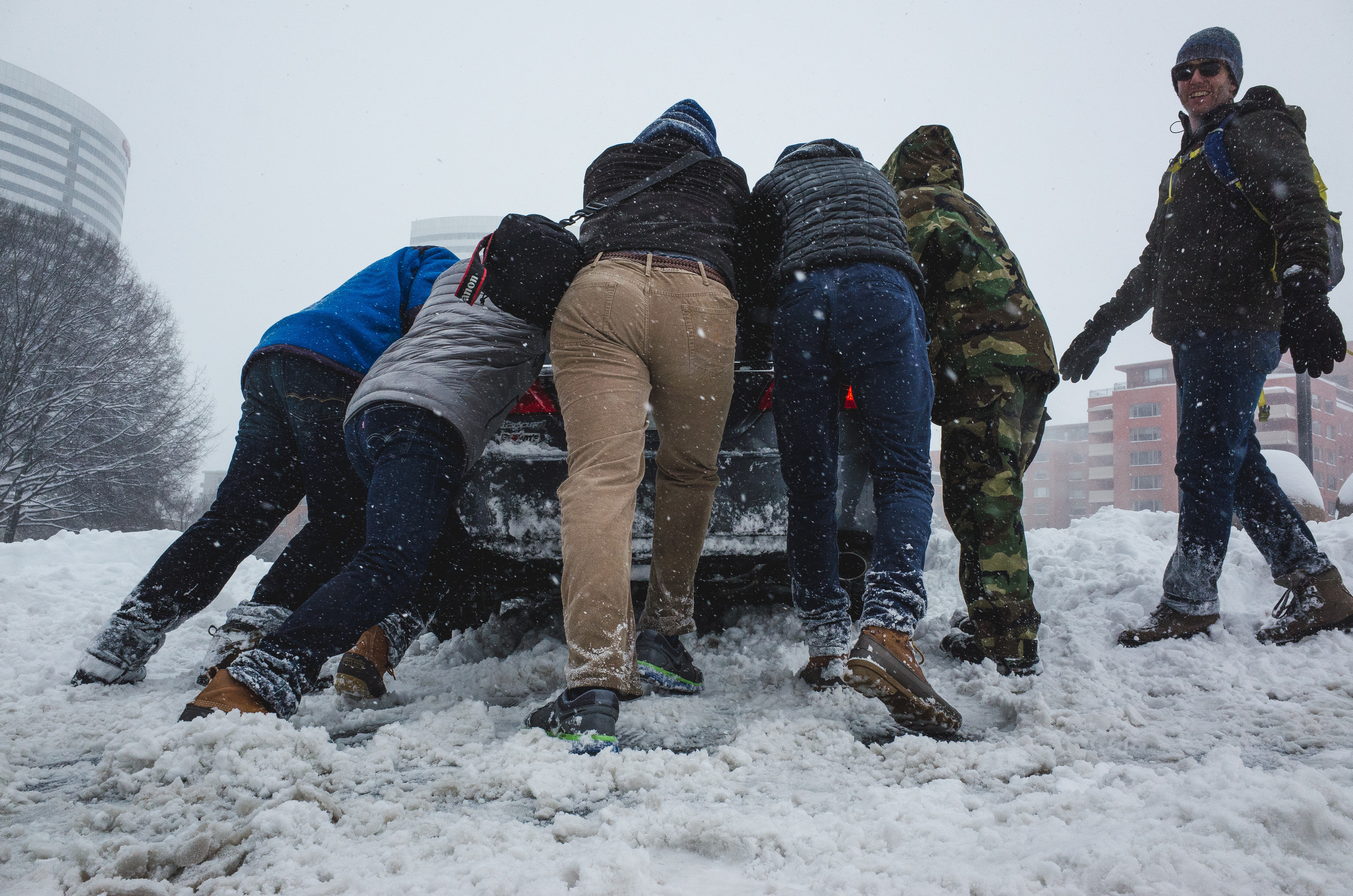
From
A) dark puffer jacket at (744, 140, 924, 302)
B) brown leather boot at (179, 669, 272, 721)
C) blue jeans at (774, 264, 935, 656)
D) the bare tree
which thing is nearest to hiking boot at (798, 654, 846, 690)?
blue jeans at (774, 264, 935, 656)

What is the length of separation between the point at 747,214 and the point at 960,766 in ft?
6.17

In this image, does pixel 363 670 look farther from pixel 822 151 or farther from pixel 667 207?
pixel 822 151

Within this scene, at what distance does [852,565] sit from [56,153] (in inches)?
1904

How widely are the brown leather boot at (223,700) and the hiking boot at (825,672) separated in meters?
1.59

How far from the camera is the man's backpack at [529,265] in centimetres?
220

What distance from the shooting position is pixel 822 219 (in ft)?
7.84

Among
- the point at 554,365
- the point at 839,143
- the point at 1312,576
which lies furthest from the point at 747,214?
the point at 1312,576

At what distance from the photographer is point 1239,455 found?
2.65 meters

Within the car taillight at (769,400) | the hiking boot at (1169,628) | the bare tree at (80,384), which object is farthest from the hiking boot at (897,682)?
the bare tree at (80,384)

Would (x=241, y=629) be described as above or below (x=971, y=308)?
below

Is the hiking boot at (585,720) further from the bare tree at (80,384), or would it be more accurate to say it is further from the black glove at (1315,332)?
the bare tree at (80,384)

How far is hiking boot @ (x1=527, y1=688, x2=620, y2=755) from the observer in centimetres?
175

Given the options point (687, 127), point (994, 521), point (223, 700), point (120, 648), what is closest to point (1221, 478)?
point (994, 521)

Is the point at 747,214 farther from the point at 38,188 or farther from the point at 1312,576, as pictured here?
the point at 38,188
